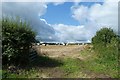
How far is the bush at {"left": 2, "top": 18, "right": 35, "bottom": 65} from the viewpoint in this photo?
19.7 metres

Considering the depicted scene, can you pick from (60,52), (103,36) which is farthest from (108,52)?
(60,52)

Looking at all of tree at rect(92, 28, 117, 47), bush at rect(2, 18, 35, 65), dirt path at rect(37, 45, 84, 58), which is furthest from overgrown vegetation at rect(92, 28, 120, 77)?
bush at rect(2, 18, 35, 65)

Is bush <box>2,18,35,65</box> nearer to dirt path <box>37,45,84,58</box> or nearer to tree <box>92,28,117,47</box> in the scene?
dirt path <box>37,45,84,58</box>

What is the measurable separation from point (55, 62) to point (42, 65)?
1.98m

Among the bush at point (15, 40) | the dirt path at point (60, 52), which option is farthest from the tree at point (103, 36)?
the bush at point (15, 40)

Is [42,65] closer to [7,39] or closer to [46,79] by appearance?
[7,39]

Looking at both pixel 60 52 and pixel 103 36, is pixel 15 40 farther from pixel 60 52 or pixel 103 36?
pixel 103 36

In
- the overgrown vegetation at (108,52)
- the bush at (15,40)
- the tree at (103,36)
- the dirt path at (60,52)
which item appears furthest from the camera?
the tree at (103,36)

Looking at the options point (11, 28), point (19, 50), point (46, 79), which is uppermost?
point (11, 28)

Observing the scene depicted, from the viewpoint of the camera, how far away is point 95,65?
22.1 meters

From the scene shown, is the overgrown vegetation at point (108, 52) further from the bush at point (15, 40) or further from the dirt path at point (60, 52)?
the bush at point (15, 40)

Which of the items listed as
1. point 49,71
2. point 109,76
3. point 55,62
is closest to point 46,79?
point 49,71

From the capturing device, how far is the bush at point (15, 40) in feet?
64.6

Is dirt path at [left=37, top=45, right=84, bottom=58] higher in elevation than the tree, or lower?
lower
